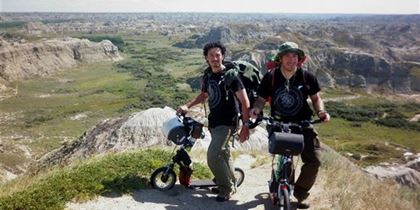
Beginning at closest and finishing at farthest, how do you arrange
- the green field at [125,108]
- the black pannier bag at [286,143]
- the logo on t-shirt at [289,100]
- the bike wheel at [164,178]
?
the black pannier bag at [286,143]
the logo on t-shirt at [289,100]
the bike wheel at [164,178]
the green field at [125,108]

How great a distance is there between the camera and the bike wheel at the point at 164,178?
7938 mm

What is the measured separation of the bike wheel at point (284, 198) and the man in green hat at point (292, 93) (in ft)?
2.33

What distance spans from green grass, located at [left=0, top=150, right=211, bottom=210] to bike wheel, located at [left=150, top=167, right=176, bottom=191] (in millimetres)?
216

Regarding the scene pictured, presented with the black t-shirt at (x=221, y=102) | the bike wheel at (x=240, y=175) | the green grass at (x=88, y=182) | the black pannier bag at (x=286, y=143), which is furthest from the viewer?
the bike wheel at (x=240, y=175)

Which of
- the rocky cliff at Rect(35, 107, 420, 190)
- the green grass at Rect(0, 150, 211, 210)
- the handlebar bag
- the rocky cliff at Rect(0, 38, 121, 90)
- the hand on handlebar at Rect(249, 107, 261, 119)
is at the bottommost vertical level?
the rocky cliff at Rect(0, 38, 121, 90)

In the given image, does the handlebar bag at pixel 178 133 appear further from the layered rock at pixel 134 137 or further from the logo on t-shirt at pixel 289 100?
the layered rock at pixel 134 137

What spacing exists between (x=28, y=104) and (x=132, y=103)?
20092 millimetres

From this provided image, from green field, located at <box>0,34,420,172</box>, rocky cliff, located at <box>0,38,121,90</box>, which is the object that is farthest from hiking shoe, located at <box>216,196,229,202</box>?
rocky cliff, located at <box>0,38,121,90</box>

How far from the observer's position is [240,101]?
22.6 ft

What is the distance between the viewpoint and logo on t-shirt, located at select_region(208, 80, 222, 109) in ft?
23.5

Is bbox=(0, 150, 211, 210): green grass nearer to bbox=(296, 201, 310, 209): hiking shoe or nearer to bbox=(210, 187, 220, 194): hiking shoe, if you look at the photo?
bbox=(210, 187, 220, 194): hiking shoe

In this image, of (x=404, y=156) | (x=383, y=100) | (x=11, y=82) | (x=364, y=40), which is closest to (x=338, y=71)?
(x=383, y=100)

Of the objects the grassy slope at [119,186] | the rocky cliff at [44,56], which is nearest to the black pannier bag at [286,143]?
the grassy slope at [119,186]

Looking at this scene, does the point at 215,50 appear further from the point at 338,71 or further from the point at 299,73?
the point at 338,71
